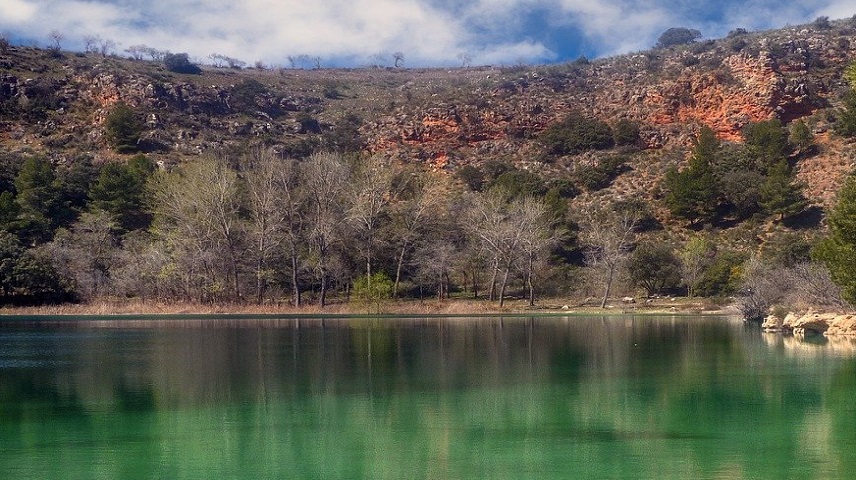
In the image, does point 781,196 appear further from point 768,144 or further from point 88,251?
point 88,251

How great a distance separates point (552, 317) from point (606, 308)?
5781mm

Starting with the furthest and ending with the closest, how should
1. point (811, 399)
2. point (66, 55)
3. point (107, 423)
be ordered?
point (66, 55)
point (811, 399)
point (107, 423)

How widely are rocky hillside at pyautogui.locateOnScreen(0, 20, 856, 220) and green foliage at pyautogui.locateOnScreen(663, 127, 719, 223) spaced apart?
5350 millimetres

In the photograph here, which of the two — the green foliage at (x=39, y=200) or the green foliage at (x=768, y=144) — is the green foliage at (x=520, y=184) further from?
the green foliage at (x=39, y=200)

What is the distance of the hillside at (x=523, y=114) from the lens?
269 ft

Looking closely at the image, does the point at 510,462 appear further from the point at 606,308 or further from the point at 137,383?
the point at 606,308

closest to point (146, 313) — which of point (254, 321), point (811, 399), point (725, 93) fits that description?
point (254, 321)

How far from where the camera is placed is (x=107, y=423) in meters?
16.2

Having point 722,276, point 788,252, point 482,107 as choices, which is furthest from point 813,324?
point 482,107

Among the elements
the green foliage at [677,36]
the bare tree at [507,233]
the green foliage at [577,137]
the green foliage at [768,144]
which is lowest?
the bare tree at [507,233]

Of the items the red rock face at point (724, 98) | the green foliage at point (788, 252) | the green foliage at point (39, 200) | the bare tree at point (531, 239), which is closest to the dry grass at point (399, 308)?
the bare tree at point (531, 239)

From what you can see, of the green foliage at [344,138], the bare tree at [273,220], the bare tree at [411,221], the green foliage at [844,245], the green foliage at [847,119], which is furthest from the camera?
the green foliage at [344,138]

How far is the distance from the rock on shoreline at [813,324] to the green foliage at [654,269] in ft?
67.4

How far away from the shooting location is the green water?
512 inches
